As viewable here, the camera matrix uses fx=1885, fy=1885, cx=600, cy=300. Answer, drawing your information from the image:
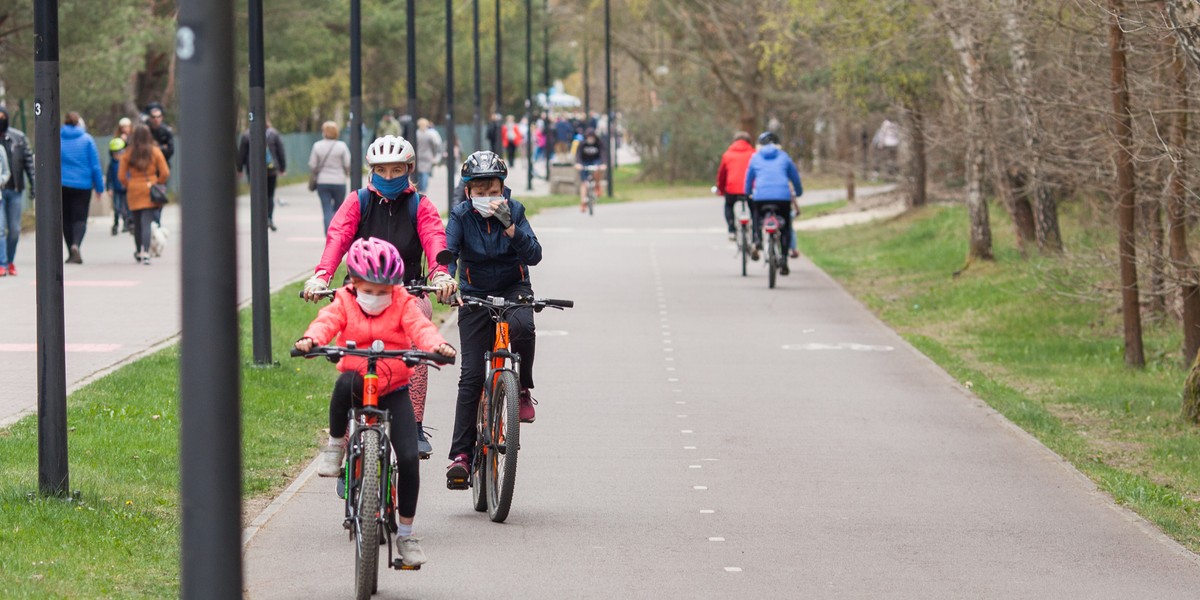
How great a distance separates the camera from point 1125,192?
14281 millimetres

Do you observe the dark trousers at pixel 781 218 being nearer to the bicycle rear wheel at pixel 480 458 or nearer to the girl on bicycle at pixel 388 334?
the bicycle rear wheel at pixel 480 458

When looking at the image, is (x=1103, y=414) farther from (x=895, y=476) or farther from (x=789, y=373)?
(x=895, y=476)

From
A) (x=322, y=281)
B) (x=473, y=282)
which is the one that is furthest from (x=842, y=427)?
(x=322, y=281)

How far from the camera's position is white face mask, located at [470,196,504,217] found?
8555 mm

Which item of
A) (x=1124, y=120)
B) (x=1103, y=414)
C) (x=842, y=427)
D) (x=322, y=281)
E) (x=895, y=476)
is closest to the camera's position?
A: (x=322, y=281)

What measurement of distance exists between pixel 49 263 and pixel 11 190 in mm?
12219

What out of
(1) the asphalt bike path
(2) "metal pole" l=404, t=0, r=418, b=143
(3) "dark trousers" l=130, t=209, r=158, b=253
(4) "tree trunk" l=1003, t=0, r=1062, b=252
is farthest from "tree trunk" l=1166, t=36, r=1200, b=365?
(3) "dark trousers" l=130, t=209, r=158, b=253

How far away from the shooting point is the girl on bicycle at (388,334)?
22.9 ft

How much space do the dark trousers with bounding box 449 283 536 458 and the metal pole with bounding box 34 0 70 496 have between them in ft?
5.87

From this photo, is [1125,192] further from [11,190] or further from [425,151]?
[425,151]

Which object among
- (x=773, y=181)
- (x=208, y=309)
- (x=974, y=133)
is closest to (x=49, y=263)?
(x=208, y=309)

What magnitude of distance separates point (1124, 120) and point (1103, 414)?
2660 mm

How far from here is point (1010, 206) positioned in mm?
23172

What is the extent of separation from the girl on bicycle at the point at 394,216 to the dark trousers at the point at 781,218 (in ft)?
43.5
